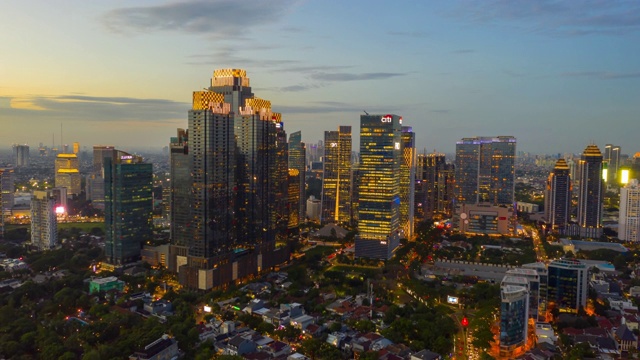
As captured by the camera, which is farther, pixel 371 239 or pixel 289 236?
pixel 289 236

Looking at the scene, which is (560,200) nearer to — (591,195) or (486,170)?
(591,195)

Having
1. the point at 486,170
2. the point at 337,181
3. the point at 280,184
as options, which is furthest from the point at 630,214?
the point at 280,184

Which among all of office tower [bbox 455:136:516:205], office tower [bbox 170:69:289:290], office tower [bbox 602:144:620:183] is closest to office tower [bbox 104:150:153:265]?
office tower [bbox 170:69:289:290]

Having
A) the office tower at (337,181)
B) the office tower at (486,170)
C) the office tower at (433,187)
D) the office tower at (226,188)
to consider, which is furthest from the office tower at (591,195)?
the office tower at (226,188)

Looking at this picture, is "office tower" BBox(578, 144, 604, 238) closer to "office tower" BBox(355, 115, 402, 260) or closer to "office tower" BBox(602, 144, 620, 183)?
"office tower" BBox(355, 115, 402, 260)

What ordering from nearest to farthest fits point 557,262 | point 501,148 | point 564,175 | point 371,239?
point 557,262
point 371,239
point 564,175
point 501,148

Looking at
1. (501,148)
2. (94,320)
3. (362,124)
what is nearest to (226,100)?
(362,124)

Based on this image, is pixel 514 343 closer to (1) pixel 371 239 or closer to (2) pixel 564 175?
(1) pixel 371 239
